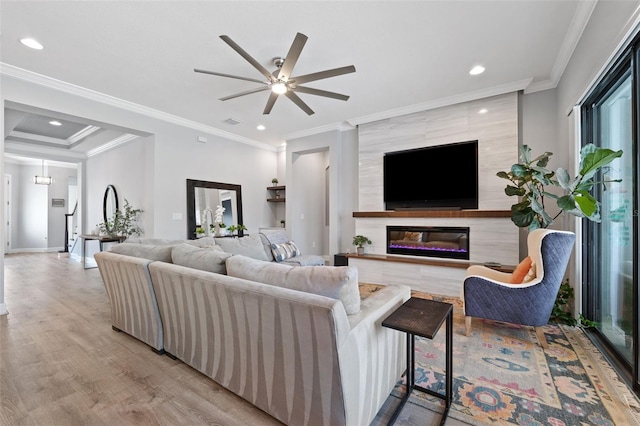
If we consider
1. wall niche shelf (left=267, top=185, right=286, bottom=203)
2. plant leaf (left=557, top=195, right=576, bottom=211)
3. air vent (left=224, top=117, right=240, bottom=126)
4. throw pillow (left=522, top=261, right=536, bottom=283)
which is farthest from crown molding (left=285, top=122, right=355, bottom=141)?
throw pillow (left=522, top=261, right=536, bottom=283)

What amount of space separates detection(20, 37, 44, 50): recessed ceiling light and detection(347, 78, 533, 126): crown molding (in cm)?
392

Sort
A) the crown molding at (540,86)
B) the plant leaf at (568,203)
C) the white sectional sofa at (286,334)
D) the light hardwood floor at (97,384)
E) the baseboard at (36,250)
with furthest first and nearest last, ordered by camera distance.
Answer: the baseboard at (36,250) → the crown molding at (540,86) → the plant leaf at (568,203) → the light hardwood floor at (97,384) → the white sectional sofa at (286,334)

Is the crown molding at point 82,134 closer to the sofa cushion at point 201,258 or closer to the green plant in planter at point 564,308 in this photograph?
the sofa cushion at point 201,258

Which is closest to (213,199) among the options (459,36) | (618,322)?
(459,36)

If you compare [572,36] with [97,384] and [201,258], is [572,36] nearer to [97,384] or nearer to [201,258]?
[201,258]

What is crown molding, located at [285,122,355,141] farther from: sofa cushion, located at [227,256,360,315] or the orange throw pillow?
sofa cushion, located at [227,256,360,315]

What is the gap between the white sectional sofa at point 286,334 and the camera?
116 centimetres

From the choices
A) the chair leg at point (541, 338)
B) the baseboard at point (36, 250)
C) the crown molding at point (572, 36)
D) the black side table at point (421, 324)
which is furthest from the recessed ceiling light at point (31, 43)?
the baseboard at point (36, 250)

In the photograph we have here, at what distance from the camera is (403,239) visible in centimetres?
447

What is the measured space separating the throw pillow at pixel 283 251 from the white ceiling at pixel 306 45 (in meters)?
2.19

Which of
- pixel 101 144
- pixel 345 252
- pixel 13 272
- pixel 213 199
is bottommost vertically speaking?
pixel 13 272

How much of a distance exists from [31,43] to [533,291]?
5.12 m

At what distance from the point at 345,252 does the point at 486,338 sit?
2853 millimetres

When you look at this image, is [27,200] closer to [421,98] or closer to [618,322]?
[421,98]
